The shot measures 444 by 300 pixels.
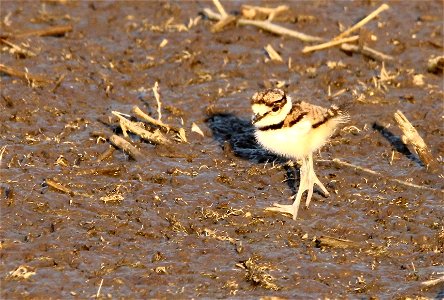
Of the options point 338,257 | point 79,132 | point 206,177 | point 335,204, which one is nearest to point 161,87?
point 79,132

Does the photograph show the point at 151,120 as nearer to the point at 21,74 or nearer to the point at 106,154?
the point at 106,154

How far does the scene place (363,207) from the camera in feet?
22.1

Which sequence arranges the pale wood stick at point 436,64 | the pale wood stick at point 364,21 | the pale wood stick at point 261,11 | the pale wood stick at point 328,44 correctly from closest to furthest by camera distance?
the pale wood stick at point 436,64
the pale wood stick at point 328,44
the pale wood stick at point 364,21
the pale wood stick at point 261,11

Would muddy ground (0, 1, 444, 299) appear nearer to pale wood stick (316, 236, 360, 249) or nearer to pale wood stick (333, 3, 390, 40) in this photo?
pale wood stick (316, 236, 360, 249)

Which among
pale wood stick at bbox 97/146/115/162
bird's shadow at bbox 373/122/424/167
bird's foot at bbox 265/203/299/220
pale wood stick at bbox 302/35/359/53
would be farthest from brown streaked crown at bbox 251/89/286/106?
pale wood stick at bbox 302/35/359/53

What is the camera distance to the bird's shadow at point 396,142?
7550mm

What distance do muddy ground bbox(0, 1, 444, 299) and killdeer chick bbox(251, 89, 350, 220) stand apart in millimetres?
449

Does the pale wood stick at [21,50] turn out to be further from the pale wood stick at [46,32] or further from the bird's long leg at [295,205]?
the bird's long leg at [295,205]

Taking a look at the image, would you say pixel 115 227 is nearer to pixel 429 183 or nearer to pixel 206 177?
pixel 206 177

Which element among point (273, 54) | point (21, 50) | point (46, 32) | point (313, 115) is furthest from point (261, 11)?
point (313, 115)

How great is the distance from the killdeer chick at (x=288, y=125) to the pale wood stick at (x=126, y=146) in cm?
119

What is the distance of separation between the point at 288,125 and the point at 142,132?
5.47ft

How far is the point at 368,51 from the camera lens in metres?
9.43

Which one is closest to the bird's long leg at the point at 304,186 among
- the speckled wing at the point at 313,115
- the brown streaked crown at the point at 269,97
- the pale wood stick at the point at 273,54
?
the speckled wing at the point at 313,115
